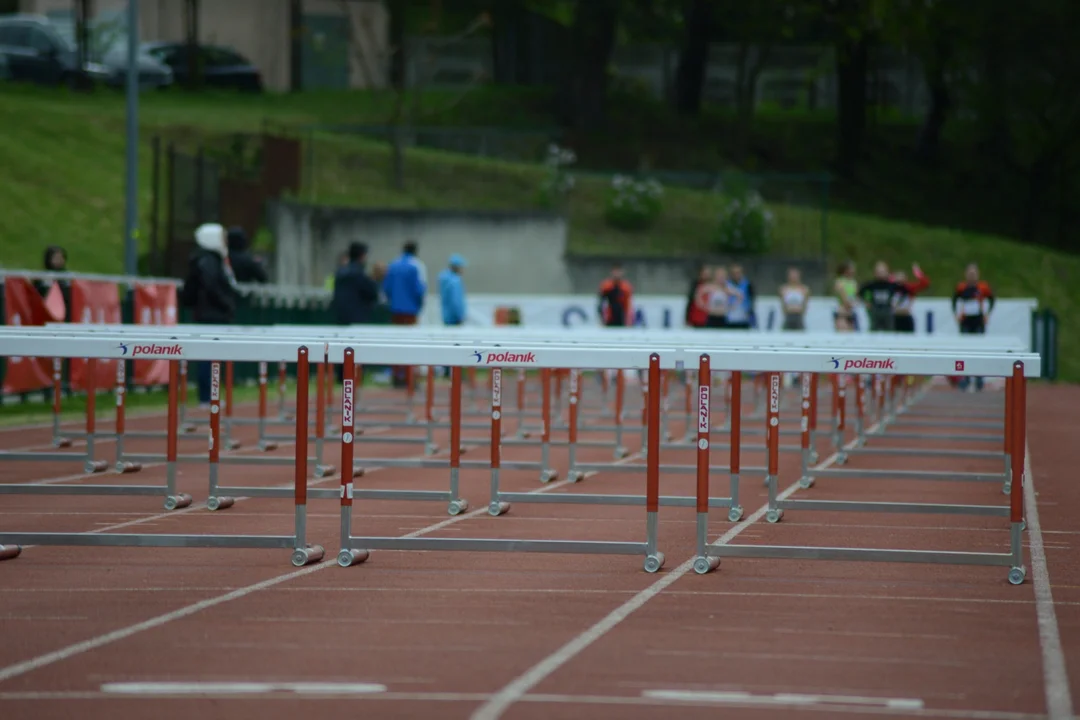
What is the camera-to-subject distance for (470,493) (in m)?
14.6

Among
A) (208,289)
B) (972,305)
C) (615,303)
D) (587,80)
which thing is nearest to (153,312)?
(208,289)

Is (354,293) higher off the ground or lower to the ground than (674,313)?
higher

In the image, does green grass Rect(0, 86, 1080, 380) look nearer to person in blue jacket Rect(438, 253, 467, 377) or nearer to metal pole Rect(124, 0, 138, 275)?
metal pole Rect(124, 0, 138, 275)

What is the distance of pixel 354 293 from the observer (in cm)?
2884

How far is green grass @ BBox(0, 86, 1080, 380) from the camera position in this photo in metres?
42.9

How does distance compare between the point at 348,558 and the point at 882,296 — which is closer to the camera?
the point at 348,558

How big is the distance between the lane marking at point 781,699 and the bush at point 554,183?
120ft

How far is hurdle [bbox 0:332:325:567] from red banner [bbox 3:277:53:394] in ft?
31.8

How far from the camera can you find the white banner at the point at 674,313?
3900 centimetres

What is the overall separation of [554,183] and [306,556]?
33438 mm

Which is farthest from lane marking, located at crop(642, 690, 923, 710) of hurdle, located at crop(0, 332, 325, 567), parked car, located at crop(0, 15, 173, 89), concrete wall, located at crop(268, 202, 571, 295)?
parked car, located at crop(0, 15, 173, 89)

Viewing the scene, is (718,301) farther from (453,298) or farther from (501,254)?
(501,254)

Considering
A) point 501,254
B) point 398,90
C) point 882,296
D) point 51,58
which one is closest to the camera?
point 882,296

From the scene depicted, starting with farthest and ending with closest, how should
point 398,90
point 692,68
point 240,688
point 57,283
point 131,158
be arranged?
point 692,68, point 398,90, point 131,158, point 57,283, point 240,688
